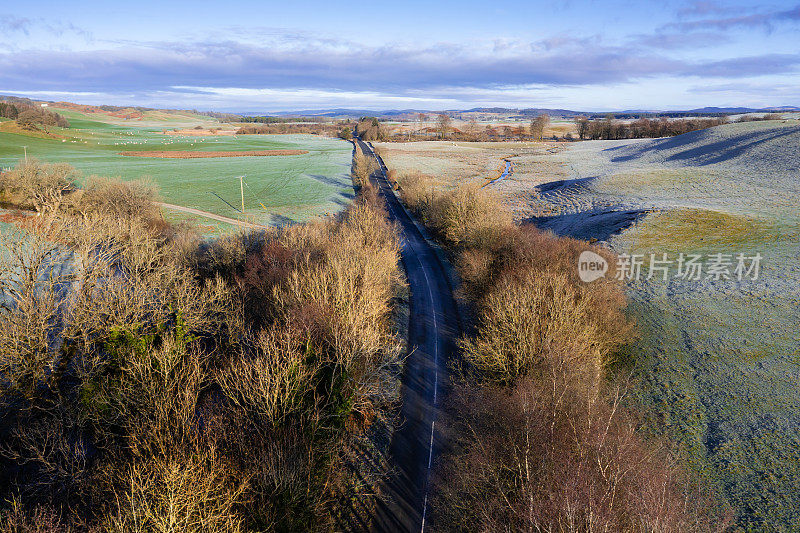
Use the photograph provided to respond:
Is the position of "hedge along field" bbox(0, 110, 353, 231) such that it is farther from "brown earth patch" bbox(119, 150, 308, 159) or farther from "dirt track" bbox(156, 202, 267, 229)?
"brown earth patch" bbox(119, 150, 308, 159)

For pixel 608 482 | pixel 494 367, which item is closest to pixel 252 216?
pixel 494 367

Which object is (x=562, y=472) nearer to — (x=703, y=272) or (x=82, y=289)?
(x=82, y=289)

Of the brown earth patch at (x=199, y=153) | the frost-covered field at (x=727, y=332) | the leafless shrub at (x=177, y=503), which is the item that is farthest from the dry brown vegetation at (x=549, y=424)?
the brown earth patch at (x=199, y=153)

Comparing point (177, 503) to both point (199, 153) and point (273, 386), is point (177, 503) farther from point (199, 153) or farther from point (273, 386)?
point (199, 153)

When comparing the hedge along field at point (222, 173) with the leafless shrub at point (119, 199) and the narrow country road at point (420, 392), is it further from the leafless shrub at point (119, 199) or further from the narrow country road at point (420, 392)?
the narrow country road at point (420, 392)

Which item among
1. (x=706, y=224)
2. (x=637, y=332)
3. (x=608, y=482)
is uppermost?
(x=706, y=224)

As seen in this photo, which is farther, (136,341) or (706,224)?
(706,224)

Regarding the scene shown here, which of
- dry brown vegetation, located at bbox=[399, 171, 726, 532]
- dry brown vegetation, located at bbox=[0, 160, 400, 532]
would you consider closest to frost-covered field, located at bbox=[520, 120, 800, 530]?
dry brown vegetation, located at bbox=[399, 171, 726, 532]

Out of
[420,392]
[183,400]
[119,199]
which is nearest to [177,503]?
[183,400]
